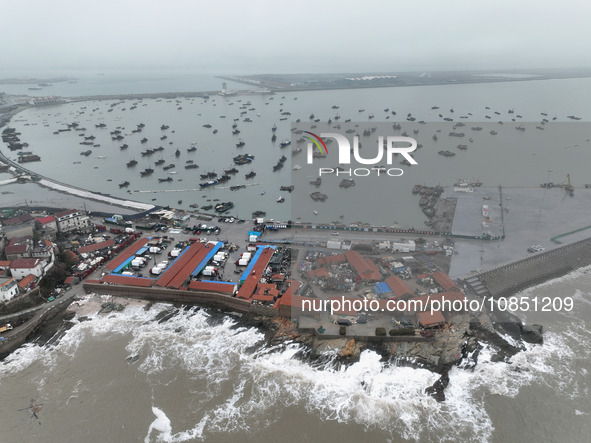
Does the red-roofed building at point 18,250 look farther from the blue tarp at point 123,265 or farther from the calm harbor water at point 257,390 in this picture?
the calm harbor water at point 257,390

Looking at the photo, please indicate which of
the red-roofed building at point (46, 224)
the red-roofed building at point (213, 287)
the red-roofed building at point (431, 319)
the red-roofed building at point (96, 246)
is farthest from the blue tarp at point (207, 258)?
the red-roofed building at point (431, 319)

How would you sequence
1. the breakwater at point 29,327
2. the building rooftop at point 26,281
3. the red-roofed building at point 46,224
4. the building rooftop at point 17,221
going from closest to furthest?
1. the breakwater at point 29,327
2. the building rooftop at point 26,281
3. the building rooftop at point 17,221
4. the red-roofed building at point 46,224

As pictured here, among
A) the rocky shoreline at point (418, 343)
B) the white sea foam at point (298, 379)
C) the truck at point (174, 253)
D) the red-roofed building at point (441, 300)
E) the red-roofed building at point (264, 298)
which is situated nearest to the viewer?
the white sea foam at point (298, 379)

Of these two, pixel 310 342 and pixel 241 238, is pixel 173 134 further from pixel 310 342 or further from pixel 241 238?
pixel 310 342

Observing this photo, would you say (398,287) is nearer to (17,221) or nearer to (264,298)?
(264,298)

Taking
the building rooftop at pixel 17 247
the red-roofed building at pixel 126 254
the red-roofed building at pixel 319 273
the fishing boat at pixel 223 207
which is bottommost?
the red-roofed building at pixel 126 254

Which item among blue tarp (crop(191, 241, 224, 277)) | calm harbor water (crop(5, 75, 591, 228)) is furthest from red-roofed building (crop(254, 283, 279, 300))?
calm harbor water (crop(5, 75, 591, 228))

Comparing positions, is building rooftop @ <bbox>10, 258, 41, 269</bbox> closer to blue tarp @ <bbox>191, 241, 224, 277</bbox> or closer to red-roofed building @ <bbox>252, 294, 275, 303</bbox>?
blue tarp @ <bbox>191, 241, 224, 277</bbox>
